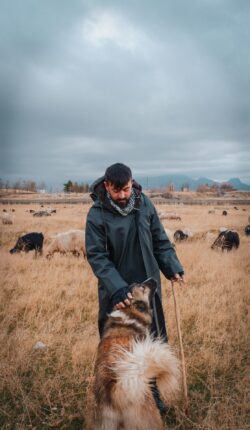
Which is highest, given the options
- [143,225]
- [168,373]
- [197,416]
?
[143,225]

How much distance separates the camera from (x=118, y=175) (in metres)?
3.04

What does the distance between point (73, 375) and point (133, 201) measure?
99.4 inches

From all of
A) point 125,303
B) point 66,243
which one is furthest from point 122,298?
point 66,243

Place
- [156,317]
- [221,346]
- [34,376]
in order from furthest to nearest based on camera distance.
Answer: [221,346] < [34,376] < [156,317]

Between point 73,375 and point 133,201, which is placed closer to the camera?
point 133,201

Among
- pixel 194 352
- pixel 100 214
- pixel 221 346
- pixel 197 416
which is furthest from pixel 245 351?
pixel 100 214

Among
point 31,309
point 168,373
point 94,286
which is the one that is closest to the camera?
point 168,373

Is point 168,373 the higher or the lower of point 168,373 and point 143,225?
the lower

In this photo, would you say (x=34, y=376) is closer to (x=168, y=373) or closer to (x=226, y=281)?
(x=168, y=373)

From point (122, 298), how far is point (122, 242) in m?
0.59

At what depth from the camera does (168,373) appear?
245cm

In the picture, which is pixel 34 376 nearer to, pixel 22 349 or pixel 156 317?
pixel 22 349

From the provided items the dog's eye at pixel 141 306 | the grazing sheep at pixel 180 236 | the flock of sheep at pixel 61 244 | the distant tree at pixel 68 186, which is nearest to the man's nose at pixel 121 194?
the dog's eye at pixel 141 306

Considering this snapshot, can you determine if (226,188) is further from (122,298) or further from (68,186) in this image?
(122,298)
